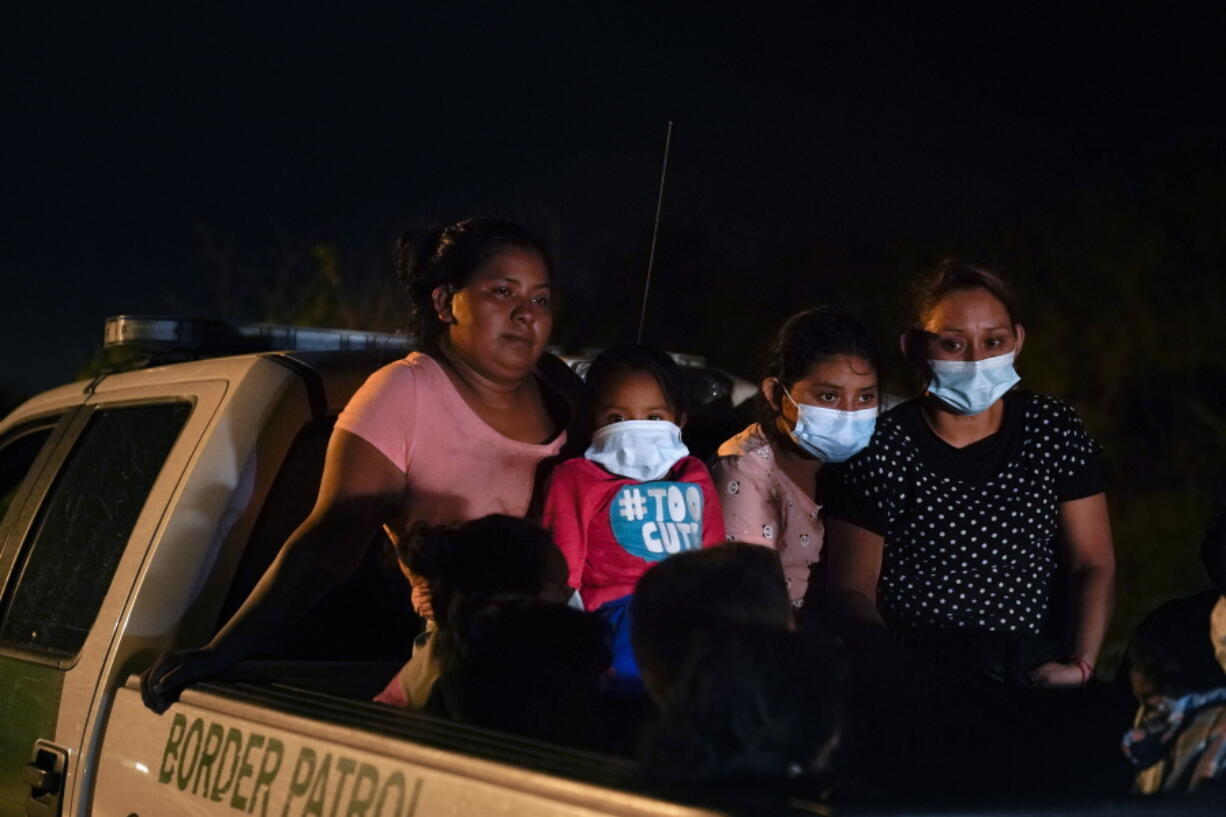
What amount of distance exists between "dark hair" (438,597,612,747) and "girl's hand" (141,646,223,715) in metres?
0.66

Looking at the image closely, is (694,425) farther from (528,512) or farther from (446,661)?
(446,661)

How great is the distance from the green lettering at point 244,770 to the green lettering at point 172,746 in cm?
28

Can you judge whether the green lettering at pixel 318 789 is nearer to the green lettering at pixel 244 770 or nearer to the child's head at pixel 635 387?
the green lettering at pixel 244 770

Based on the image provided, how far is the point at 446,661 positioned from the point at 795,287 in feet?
78.5

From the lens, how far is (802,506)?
3717 mm

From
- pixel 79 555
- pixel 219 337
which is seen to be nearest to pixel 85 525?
pixel 79 555

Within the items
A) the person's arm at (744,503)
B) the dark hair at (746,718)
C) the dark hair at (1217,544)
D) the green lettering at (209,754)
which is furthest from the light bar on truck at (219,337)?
the dark hair at (746,718)

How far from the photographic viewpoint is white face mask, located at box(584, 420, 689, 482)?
136 inches

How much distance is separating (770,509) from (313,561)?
1038 millimetres

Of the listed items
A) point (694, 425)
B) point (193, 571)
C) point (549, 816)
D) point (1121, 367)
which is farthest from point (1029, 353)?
point (549, 816)

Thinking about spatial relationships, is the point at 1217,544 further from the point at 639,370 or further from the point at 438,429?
the point at 438,429

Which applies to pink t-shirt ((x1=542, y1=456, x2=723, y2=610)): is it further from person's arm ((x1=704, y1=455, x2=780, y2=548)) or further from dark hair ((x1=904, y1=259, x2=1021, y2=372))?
dark hair ((x1=904, y1=259, x2=1021, y2=372))

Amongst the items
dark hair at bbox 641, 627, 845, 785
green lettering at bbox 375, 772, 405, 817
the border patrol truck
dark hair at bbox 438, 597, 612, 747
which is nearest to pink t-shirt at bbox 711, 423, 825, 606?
the border patrol truck

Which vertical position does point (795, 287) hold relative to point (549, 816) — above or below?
above
